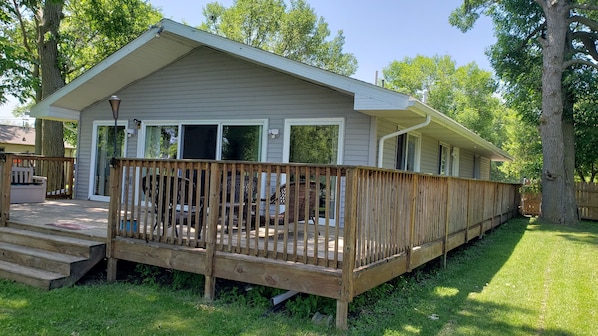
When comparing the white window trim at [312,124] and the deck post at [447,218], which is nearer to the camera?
the deck post at [447,218]

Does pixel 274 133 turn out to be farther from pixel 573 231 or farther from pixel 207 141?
pixel 573 231

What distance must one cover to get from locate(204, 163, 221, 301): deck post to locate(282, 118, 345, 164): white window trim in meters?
3.06

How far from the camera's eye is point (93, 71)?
7.73m

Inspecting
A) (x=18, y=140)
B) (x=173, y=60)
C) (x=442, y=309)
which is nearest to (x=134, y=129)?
(x=173, y=60)

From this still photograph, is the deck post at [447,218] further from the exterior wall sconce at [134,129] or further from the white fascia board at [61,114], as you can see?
the white fascia board at [61,114]

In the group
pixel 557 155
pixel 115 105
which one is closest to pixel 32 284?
pixel 115 105

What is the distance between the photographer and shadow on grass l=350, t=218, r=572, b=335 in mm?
3377

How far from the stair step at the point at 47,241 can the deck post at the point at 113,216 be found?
150 mm

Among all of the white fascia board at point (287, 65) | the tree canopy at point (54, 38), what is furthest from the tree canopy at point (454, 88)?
the white fascia board at point (287, 65)

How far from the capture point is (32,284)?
4164 mm

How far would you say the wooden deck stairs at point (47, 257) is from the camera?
4238 millimetres

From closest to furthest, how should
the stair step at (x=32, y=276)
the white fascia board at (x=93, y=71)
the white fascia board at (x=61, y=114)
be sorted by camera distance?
the stair step at (x=32, y=276) → the white fascia board at (x=93, y=71) → the white fascia board at (x=61, y=114)

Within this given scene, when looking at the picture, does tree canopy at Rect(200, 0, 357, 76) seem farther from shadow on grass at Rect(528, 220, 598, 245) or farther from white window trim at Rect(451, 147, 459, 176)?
shadow on grass at Rect(528, 220, 598, 245)

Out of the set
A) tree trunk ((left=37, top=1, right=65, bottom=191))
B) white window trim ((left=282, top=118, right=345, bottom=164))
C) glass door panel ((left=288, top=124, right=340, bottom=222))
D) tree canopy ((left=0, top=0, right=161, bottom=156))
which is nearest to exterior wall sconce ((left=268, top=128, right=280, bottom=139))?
white window trim ((left=282, top=118, right=345, bottom=164))
